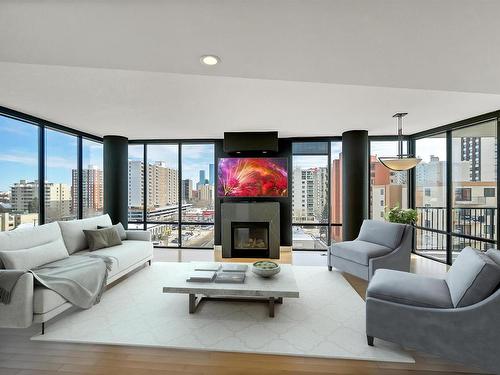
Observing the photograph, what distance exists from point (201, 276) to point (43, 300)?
1.46 metres

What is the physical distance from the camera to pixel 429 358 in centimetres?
208

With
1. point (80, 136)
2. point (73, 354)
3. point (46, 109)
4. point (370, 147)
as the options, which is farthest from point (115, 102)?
point (370, 147)

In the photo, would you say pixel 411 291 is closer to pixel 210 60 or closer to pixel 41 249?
pixel 210 60

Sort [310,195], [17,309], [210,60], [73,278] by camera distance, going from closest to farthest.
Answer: [210,60] → [17,309] → [73,278] → [310,195]

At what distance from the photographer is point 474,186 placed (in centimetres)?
424

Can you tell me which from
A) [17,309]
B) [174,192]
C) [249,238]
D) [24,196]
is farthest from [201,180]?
[17,309]

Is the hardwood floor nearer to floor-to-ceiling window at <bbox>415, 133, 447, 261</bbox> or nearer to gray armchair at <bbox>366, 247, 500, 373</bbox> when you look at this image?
gray armchair at <bbox>366, 247, 500, 373</bbox>

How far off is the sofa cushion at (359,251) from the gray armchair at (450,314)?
1150 millimetres

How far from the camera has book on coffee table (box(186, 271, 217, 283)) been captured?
9.24 ft

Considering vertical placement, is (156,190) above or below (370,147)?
below

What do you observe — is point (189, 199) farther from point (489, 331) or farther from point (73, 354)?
point (489, 331)

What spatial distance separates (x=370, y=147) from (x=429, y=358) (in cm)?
438

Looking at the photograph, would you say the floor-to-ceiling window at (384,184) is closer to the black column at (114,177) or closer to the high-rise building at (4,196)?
the black column at (114,177)

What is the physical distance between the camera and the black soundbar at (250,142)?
16.8ft
